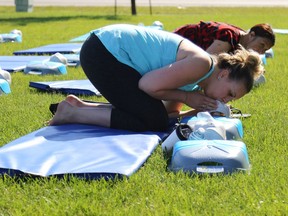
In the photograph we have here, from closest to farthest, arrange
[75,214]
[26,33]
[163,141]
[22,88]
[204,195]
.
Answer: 1. [75,214]
2. [204,195]
3. [163,141]
4. [22,88]
5. [26,33]

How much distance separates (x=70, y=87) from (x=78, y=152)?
252 cm

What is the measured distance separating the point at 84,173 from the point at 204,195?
702 millimetres

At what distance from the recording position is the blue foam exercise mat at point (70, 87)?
6.25 meters

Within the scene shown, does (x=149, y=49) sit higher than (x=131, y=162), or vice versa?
(x=149, y=49)

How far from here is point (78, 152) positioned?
3930mm

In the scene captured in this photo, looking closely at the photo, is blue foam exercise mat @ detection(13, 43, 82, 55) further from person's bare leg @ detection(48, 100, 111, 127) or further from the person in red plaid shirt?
person's bare leg @ detection(48, 100, 111, 127)

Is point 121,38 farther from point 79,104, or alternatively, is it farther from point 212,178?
point 212,178

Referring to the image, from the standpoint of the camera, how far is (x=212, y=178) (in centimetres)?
349

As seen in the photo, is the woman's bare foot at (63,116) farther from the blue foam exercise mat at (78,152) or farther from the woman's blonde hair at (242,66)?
the woman's blonde hair at (242,66)

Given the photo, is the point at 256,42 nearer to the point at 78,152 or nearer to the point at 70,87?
the point at 70,87

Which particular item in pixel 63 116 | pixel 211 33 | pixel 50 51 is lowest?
pixel 50 51

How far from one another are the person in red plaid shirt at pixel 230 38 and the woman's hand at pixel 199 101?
3.85ft

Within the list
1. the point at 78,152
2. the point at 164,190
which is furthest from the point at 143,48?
the point at 164,190

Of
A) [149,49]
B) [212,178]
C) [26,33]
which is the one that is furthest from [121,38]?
[26,33]
